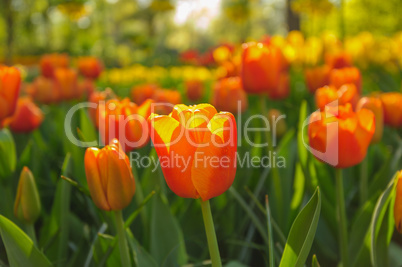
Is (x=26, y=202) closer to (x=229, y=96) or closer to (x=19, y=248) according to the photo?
(x=19, y=248)

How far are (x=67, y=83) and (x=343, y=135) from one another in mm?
1911

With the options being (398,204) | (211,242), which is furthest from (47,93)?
(398,204)

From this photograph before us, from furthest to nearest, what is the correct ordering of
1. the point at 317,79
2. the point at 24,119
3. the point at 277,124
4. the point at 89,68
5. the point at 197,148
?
the point at 89,68, the point at 317,79, the point at 277,124, the point at 24,119, the point at 197,148

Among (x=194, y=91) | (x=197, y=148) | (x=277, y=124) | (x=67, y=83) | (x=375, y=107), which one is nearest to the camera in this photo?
(x=197, y=148)

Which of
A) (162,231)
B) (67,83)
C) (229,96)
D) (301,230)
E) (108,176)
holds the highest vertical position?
(67,83)

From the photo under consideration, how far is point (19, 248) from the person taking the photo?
0.95 metres

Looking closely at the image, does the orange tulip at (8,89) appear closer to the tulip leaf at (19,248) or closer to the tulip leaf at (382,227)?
the tulip leaf at (19,248)

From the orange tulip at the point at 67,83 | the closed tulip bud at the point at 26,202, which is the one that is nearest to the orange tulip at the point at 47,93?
the orange tulip at the point at 67,83

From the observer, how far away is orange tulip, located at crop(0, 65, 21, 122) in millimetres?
1457

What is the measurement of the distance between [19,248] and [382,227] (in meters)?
0.85

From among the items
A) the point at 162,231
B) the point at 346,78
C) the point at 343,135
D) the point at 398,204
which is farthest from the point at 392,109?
the point at 162,231

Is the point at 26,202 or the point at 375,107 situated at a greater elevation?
the point at 375,107

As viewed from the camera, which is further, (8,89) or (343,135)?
(8,89)

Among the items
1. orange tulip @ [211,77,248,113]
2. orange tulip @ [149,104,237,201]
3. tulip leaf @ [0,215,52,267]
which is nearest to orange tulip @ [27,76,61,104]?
orange tulip @ [211,77,248,113]
